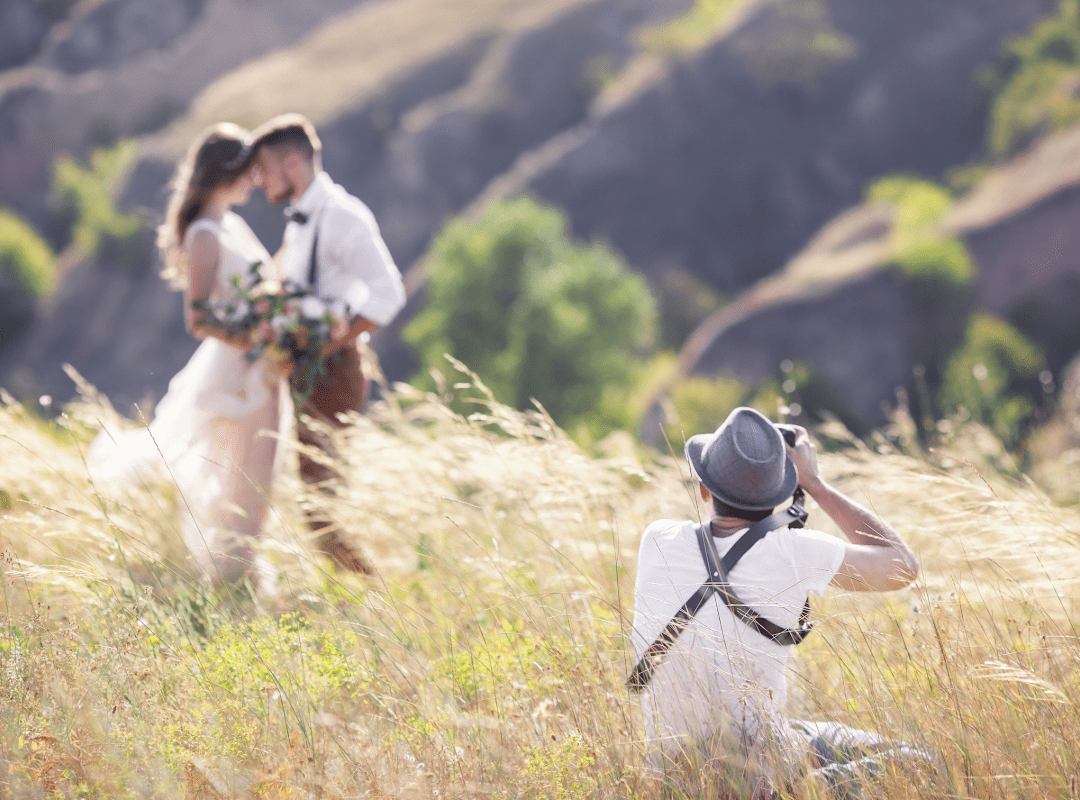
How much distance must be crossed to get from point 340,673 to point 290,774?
34 centimetres

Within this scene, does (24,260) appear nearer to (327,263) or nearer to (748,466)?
(327,263)

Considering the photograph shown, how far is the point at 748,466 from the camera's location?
6.28 ft

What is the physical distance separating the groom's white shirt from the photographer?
214 centimetres

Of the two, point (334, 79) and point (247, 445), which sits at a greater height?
point (334, 79)

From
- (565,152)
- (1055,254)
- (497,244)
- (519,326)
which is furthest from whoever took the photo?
(565,152)

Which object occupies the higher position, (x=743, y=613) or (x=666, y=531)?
(x=666, y=531)

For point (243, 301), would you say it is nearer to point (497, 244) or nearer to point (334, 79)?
point (497, 244)

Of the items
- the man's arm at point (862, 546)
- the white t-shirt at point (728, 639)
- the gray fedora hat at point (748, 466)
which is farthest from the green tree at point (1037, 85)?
the white t-shirt at point (728, 639)

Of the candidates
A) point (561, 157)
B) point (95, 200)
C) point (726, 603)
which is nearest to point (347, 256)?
point (726, 603)

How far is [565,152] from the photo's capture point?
2050 inches

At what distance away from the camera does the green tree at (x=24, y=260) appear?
191 ft

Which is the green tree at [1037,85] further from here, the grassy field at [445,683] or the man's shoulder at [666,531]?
the man's shoulder at [666,531]

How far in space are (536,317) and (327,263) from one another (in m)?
26.4

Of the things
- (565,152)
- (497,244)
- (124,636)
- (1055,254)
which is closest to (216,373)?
(124,636)
